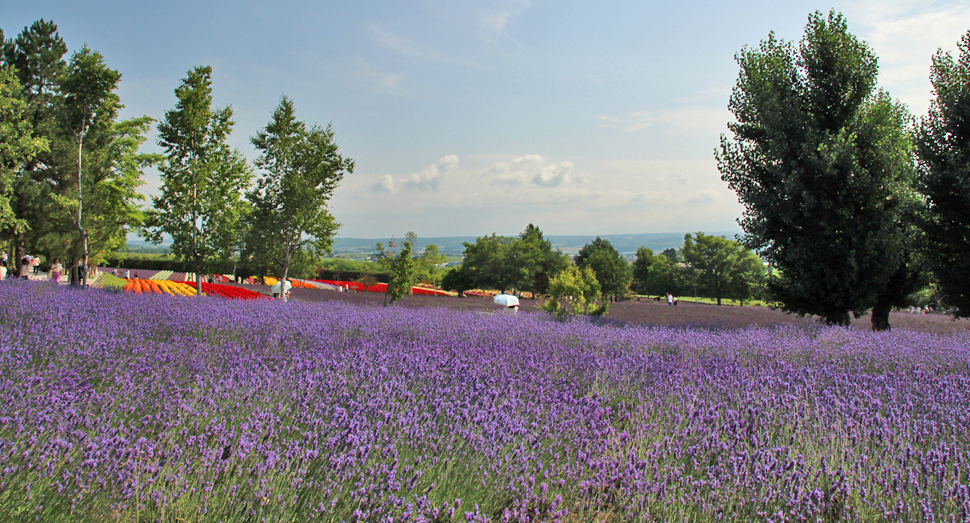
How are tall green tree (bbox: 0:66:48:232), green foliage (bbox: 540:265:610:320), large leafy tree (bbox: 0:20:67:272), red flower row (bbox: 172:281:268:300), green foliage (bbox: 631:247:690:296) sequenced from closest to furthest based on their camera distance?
green foliage (bbox: 540:265:610:320) → tall green tree (bbox: 0:66:48:232) → red flower row (bbox: 172:281:268:300) → large leafy tree (bbox: 0:20:67:272) → green foliage (bbox: 631:247:690:296)

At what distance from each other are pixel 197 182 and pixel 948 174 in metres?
17.0

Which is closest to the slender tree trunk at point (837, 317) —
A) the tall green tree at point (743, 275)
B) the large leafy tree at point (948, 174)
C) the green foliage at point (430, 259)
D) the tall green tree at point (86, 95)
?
the large leafy tree at point (948, 174)

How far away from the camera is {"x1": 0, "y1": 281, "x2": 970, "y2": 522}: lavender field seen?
87.6 inches

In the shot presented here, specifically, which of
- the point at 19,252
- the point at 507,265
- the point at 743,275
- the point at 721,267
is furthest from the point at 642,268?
the point at 19,252

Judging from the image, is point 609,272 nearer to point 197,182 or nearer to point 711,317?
point 711,317

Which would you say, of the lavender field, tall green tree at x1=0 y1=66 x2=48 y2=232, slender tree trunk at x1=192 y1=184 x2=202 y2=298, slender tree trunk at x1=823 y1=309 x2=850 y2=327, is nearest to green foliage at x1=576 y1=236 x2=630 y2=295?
slender tree trunk at x1=823 y1=309 x2=850 y2=327

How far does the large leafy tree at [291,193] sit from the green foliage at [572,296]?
300 inches

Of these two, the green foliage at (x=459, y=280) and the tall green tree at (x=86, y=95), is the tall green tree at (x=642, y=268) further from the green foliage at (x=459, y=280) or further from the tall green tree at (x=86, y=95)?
the tall green tree at (x=86, y=95)

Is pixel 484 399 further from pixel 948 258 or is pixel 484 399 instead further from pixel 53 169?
pixel 53 169

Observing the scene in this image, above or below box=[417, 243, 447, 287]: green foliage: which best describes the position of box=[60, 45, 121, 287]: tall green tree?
above

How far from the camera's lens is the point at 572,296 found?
515 inches

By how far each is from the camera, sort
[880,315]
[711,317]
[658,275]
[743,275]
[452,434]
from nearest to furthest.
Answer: [452,434] < [880,315] < [711,317] < [743,275] < [658,275]

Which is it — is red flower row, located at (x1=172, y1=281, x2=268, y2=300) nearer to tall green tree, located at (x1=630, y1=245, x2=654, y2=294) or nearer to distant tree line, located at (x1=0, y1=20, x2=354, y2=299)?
distant tree line, located at (x1=0, y1=20, x2=354, y2=299)

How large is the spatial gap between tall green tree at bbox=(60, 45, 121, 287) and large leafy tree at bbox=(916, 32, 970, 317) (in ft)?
66.1
